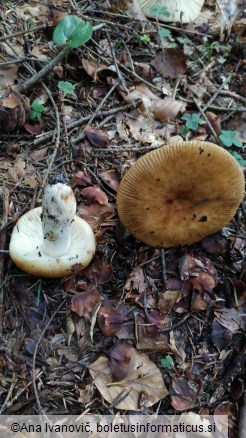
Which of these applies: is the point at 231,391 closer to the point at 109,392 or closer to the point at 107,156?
the point at 109,392

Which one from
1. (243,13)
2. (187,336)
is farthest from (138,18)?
(187,336)

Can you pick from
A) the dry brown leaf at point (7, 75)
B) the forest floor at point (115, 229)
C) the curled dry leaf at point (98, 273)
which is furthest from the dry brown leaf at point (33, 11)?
the curled dry leaf at point (98, 273)

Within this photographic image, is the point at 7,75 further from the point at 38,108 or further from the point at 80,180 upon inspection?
the point at 80,180

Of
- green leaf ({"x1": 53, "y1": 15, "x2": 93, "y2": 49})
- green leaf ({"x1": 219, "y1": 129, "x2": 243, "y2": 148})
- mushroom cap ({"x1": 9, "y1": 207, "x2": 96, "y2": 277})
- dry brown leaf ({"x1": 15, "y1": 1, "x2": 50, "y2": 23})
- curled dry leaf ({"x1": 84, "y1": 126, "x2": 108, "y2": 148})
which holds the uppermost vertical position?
green leaf ({"x1": 53, "y1": 15, "x2": 93, "y2": 49})

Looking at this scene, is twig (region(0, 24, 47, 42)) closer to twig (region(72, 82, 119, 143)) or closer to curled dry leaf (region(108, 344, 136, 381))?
twig (region(72, 82, 119, 143))

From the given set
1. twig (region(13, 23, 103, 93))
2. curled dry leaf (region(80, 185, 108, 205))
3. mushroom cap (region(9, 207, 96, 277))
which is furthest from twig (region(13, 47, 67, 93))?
mushroom cap (region(9, 207, 96, 277))

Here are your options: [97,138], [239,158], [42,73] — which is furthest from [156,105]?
[42,73]
